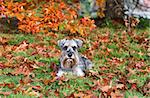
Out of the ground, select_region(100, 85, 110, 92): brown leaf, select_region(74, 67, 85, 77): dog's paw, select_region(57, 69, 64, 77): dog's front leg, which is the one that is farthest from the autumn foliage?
select_region(100, 85, 110, 92): brown leaf

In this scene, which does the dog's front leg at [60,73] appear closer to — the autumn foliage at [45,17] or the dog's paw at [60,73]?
the dog's paw at [60,73]

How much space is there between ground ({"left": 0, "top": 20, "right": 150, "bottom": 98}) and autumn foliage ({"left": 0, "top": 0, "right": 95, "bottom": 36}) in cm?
22

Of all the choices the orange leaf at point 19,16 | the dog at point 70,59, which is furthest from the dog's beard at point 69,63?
the orange leaf at point 19,16

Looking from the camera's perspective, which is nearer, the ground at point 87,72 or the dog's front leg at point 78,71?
the ground at point 87,72

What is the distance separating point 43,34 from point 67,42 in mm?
3141

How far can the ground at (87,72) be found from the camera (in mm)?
5957

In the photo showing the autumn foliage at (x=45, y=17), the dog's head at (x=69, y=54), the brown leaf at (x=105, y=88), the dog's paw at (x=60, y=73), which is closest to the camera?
the brown leaf at (x=105, y=88)

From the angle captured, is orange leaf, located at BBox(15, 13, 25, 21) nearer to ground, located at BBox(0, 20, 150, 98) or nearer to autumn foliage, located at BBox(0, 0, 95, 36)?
autumn foliage, located at BBox(0, 0, 95, 36)

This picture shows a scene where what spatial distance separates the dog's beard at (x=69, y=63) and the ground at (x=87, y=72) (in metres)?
0.13

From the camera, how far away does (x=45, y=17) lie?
31.9ft

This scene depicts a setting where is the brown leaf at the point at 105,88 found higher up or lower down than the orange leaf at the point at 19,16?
lower down

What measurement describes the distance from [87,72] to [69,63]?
500 mm

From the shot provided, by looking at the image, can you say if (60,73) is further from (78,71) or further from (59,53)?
(59,53)

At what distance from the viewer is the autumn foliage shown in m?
9.51
